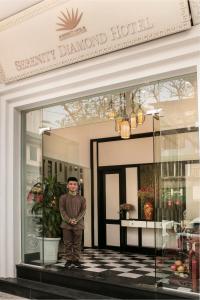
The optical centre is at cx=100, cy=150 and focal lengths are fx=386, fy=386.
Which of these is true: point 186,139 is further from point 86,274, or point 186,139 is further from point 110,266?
point 110,266

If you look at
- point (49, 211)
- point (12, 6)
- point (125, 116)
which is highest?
point (12, 6)

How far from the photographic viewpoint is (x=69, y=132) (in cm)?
898

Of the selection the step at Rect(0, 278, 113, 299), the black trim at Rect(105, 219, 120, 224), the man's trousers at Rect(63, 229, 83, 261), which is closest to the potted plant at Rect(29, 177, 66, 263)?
the man's trousers at Rect(63, 229, 83, 261)

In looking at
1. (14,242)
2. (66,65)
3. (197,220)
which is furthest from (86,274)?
(66,65)

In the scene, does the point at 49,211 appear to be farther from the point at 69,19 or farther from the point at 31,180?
the point at 69,19

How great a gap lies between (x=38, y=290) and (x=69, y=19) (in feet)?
11.3

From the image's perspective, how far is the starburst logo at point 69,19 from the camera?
4438 mm

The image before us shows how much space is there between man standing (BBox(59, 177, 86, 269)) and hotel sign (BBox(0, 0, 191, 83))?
232 centimetres

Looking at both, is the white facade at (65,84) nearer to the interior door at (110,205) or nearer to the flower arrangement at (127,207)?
the flower arrangement at (127,207)

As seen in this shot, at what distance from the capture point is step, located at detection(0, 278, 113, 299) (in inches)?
190

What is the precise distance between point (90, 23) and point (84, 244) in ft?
20.3

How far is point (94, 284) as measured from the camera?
4.90 meters

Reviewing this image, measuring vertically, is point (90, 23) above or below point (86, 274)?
above

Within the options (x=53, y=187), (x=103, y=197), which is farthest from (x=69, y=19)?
(x=103, y=197)
